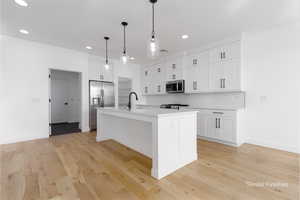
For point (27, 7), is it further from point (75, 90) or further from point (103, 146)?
point (75, 90)

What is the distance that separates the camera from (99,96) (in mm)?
4996

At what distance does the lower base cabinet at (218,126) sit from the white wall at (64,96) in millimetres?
5479

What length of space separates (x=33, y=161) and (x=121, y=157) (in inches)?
60.9

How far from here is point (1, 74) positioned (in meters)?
3.34

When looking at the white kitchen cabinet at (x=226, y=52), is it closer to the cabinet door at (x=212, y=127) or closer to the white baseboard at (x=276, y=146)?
the cabinet door at (x=212, y=127)

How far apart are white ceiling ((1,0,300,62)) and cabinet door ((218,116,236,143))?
211 cm

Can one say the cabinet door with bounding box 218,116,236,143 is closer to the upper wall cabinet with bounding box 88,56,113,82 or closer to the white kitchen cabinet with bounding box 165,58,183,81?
the white kitchen cabinet with bounding box 165,58,183,81

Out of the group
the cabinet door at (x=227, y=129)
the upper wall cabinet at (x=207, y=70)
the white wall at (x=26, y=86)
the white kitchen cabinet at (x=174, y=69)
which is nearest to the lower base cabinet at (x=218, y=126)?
Result: the cabinet door at (x=227, y=129)

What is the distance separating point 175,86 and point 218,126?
1910mm

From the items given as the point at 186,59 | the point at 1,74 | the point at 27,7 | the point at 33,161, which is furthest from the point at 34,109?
the point at 186,59

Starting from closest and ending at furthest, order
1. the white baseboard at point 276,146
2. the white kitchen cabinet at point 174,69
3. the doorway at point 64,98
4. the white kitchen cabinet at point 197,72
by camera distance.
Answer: the white baseboard at point 276,146 < the white kitchen cabinet at point 197,72 < the white kitchen cabinet at point 174,69 < the doorway at point 64,98

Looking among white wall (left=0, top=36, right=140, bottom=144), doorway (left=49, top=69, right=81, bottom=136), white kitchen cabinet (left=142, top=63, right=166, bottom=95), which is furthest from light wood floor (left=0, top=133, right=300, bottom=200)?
doorway (left=49, top=69, right=81, bottom=136)

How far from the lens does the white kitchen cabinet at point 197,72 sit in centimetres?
402

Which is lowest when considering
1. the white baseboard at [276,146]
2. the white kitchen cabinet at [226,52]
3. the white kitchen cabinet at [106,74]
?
the white baseboard at [276,146]
